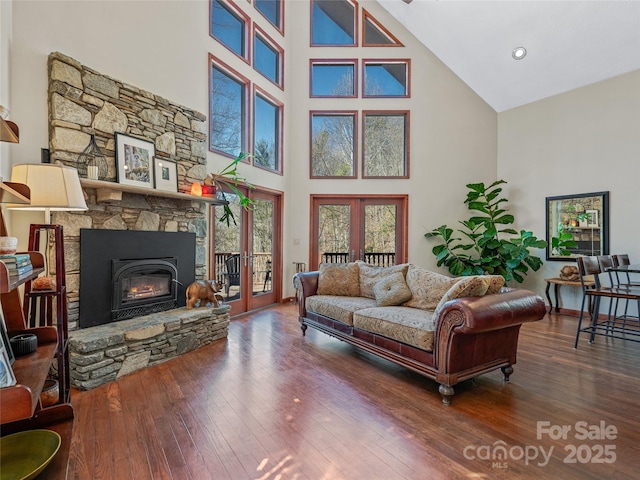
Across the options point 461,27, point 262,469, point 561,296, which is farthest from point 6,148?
point 561,296

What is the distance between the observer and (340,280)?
425cm

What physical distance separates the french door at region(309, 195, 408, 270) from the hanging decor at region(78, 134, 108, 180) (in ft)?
12.3

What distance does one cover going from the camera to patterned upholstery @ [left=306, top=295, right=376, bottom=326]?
3533mm

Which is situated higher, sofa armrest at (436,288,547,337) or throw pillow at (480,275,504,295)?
throw pillow at (480,275,504,295)

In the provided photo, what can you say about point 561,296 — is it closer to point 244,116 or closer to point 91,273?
point 244,116

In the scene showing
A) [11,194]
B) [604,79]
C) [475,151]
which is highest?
[604,79]

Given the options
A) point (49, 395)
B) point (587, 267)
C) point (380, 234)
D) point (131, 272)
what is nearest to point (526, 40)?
point (587, 267)

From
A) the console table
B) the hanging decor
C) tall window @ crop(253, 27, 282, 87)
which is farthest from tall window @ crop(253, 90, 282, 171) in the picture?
the console table

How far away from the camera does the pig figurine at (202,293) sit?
12.9ft

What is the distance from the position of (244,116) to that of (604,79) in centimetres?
560

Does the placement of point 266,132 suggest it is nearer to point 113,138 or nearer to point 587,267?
point 113,138

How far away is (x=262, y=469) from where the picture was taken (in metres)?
1.75

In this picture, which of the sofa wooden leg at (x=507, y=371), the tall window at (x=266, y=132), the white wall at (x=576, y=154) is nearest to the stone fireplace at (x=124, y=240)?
the tall window at (x=266, y=132)

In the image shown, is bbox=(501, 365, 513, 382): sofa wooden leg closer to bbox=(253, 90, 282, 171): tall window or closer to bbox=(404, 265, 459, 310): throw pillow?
bbox=(404, 265, 459, 310): throw pillow
